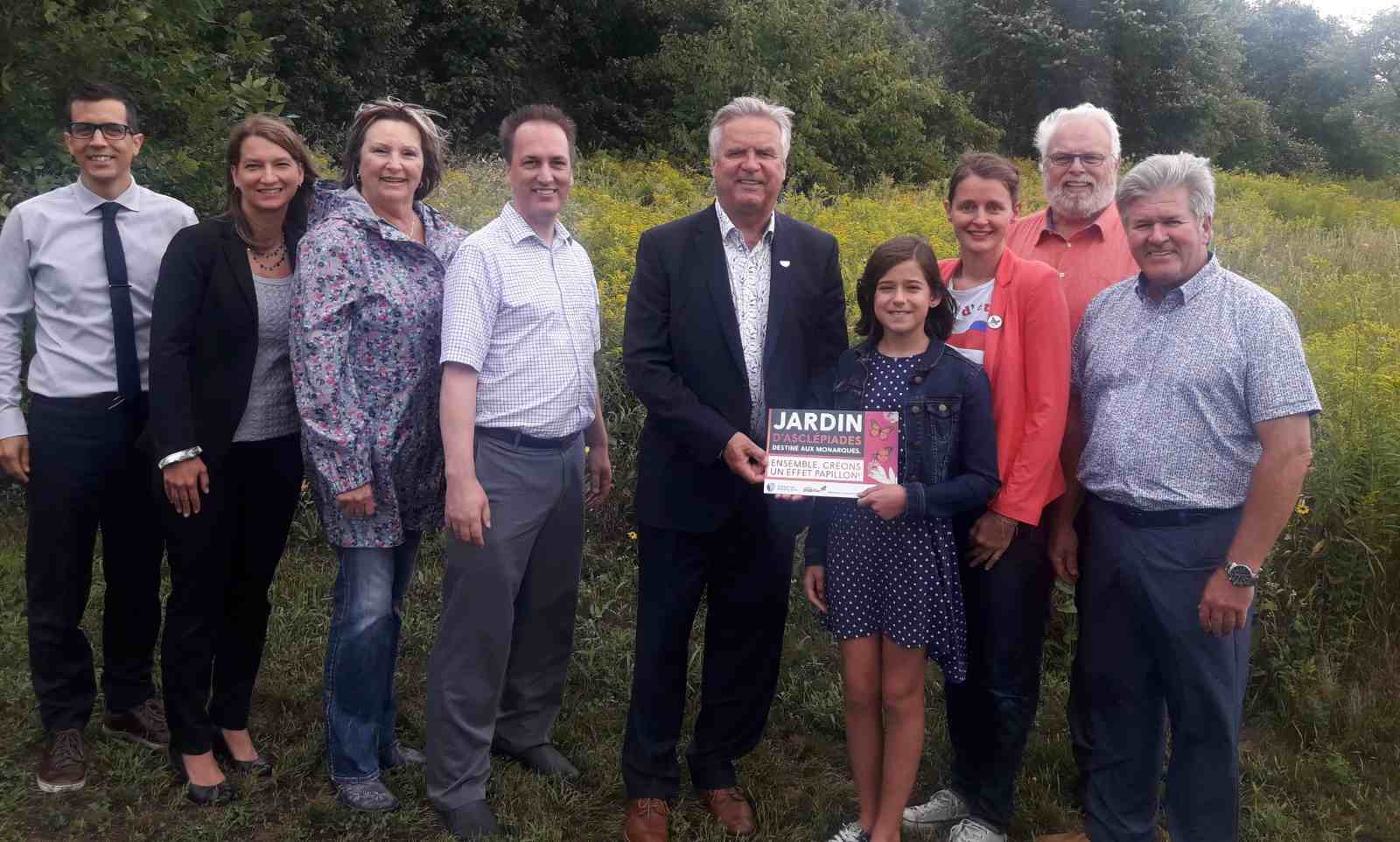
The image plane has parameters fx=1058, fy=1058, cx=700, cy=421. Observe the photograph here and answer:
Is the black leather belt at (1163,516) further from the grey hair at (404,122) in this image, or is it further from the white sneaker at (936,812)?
the grey hair at (404,122)

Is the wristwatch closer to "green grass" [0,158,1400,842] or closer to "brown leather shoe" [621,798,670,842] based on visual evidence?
"green grass" [0,158,1400,842]

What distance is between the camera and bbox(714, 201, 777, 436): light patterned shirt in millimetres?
3283

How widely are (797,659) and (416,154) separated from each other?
265 cm

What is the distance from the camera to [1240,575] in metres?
2.68

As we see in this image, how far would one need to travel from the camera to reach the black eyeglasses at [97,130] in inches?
138

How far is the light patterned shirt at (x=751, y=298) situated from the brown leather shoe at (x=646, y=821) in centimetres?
128

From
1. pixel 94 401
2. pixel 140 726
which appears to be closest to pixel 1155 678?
pixel 94 401

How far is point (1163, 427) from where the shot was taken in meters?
2.80

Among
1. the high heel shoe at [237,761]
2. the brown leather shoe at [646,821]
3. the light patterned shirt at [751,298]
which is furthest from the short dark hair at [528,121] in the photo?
the high heel shoe at [237,761]

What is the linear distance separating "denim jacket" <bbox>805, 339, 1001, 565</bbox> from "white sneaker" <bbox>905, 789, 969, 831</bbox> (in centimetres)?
113

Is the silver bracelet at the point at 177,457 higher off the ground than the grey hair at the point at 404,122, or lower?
lower

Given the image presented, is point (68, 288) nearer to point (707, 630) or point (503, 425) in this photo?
point (503, 425)

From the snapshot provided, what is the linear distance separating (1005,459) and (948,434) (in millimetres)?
200

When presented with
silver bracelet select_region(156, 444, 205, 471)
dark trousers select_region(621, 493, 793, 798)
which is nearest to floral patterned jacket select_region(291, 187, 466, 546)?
silver bracelet select_region(156, 444, 205, 471)
